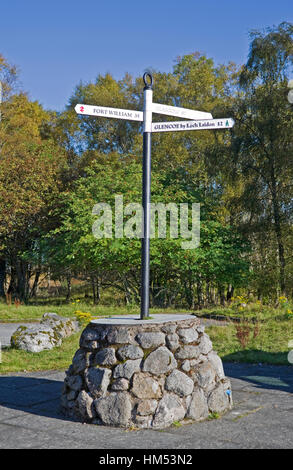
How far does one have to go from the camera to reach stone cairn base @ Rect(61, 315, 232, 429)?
A: 5492 millimetres

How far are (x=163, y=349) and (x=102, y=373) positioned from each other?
68 cm

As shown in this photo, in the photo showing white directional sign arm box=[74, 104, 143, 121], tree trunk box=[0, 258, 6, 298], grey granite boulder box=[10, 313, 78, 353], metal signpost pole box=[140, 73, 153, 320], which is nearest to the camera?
white directional sign arm box=[74, 104, 143, 121]

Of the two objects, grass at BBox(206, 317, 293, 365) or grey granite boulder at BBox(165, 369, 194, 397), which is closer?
grey granite boulder at BBox(165, 369, 194, 397)

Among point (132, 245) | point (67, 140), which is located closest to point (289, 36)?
point (132, 245)

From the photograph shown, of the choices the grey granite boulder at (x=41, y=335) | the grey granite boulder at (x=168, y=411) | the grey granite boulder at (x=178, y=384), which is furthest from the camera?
the grey granite boulder at (x=41, y=335)

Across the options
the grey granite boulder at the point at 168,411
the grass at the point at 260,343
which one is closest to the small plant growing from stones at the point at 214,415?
the grey granite boulder at the point at 168,411

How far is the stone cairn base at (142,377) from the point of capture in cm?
549

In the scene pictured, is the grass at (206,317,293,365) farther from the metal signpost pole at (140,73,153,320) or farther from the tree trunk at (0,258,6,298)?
the tree trunk at (0,258,6,298)

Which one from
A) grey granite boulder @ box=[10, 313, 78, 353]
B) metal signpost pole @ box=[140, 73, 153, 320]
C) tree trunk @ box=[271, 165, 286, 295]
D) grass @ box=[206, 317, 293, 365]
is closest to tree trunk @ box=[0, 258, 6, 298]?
tree trunk @ box=[271, 165, 286, 295]

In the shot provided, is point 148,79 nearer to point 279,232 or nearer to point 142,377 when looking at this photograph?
point 142,377

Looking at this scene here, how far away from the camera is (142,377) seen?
18.2ft

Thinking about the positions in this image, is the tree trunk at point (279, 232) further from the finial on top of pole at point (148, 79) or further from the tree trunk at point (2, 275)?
the finial on top of pole at point (148, 79)
